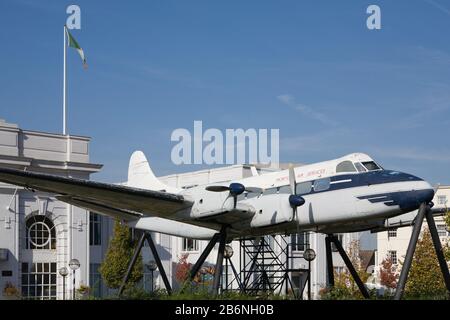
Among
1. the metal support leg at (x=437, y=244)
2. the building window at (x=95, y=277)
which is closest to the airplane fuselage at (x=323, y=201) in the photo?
the metal support leg at (x=437, y=244)

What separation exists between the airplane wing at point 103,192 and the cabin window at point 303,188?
4.34m

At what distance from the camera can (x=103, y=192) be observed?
28.1m

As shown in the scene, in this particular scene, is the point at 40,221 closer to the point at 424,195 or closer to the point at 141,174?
the point at 141,174

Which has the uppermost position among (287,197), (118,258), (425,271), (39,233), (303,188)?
(303,188)

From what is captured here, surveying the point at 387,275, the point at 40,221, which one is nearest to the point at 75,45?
the point at 40,221

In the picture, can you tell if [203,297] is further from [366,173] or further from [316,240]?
[316,240]

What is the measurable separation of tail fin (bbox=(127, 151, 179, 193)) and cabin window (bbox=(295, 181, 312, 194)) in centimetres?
1151

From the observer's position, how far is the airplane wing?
2649 cm

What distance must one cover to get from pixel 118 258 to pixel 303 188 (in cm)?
2585

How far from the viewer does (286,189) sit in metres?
29.8

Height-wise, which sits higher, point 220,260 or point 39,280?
point 220,260

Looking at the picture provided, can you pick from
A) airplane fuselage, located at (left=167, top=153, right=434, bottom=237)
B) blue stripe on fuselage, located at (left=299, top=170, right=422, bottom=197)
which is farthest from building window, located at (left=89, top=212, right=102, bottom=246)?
blue stripe on fuselage, located at (left=299, top=170, right=422, bottom=197)

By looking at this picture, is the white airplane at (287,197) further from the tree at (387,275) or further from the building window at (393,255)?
the building window at (393,255)

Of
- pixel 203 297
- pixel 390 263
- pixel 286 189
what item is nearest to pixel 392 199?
pixel 286 189
